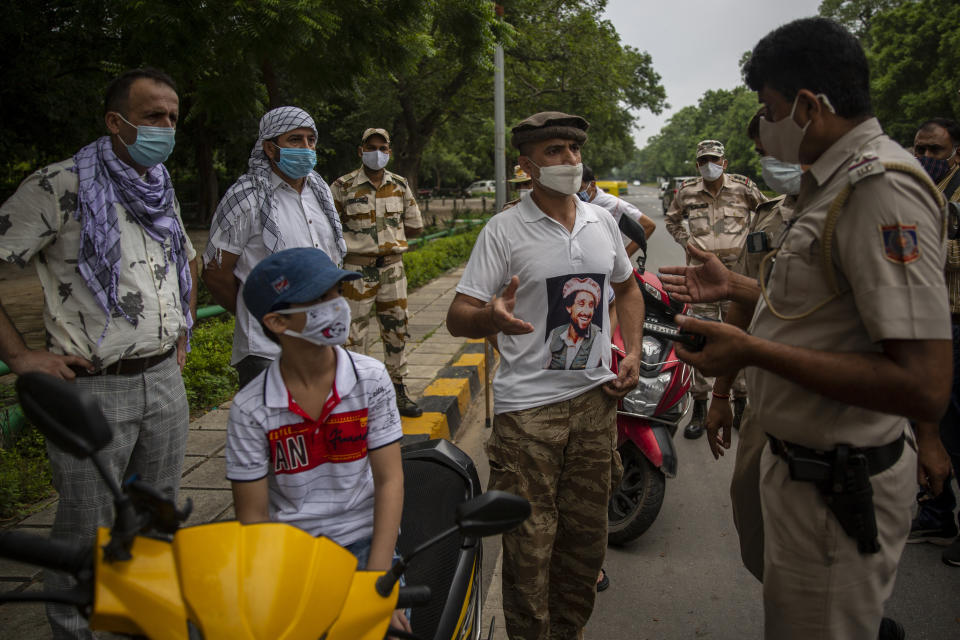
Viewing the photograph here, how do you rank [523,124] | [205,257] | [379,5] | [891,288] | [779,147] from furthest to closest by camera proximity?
[379,5]
[205,257]
[523,124]
[779,147]
[891,288]

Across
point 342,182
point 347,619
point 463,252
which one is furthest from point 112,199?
point 463,252

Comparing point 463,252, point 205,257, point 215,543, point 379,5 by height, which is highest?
point 379,5

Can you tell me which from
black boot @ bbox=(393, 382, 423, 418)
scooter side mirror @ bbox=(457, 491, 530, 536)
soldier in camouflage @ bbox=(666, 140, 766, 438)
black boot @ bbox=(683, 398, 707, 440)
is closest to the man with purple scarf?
scooter side mirror @ bbox=(457, 491, 530, 536)

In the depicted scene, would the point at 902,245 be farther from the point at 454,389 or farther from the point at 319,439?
the point at 454,389

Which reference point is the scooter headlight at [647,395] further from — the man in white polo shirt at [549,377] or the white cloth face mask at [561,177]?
the white cloth face mask at [561,177]

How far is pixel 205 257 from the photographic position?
3.50 metres

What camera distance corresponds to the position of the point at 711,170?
6184 mm

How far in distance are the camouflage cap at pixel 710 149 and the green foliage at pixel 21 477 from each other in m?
5.51

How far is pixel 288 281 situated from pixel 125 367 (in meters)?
1.03

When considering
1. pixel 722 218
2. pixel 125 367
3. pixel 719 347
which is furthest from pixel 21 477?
pixel 722 218

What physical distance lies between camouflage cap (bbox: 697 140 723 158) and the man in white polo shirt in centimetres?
384

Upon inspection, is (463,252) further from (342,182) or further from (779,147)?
(779,147)

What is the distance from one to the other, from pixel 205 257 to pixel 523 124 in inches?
68.7

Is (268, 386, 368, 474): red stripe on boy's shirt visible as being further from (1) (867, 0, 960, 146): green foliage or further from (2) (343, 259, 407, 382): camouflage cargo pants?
(1) (867, 0, 960, 146): green foliage
